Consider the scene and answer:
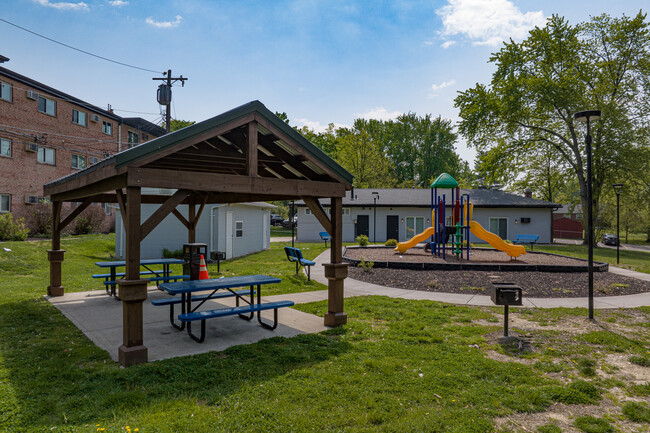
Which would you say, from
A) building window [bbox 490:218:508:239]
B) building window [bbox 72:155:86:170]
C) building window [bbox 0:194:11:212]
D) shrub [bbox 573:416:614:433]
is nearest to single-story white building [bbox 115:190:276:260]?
building window [bbox 0:194:11:212]

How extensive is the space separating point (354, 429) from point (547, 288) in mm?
9487

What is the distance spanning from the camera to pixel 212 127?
18.7 ft

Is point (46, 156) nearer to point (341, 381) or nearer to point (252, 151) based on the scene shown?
point (252, 151)

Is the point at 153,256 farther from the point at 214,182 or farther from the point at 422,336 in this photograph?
the point at 422,336

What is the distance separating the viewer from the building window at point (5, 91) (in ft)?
74.5

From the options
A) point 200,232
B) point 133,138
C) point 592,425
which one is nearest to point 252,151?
point 592,425

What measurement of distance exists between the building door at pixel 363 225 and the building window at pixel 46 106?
74.4 feet

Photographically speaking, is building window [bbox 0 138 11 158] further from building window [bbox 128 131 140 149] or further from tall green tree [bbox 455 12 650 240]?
tall green tree [bbox 455 12 650 240]

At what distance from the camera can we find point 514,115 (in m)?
31.9

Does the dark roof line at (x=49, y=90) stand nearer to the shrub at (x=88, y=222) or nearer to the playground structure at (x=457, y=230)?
the shrub at (x=88, y=222)

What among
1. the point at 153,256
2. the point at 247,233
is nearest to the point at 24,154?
the point at 153,256

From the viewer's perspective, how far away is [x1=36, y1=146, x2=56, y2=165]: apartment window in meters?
25.4

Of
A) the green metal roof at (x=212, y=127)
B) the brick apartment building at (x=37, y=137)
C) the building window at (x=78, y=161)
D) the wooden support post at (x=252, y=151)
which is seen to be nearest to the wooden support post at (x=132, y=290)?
the green metal roof at (x=212, y=127)

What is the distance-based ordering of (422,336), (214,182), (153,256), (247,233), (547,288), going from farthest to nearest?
1. (247,233)
2. (153,256)
3. (547,288)
4. (422,336)
5. (214,182)
